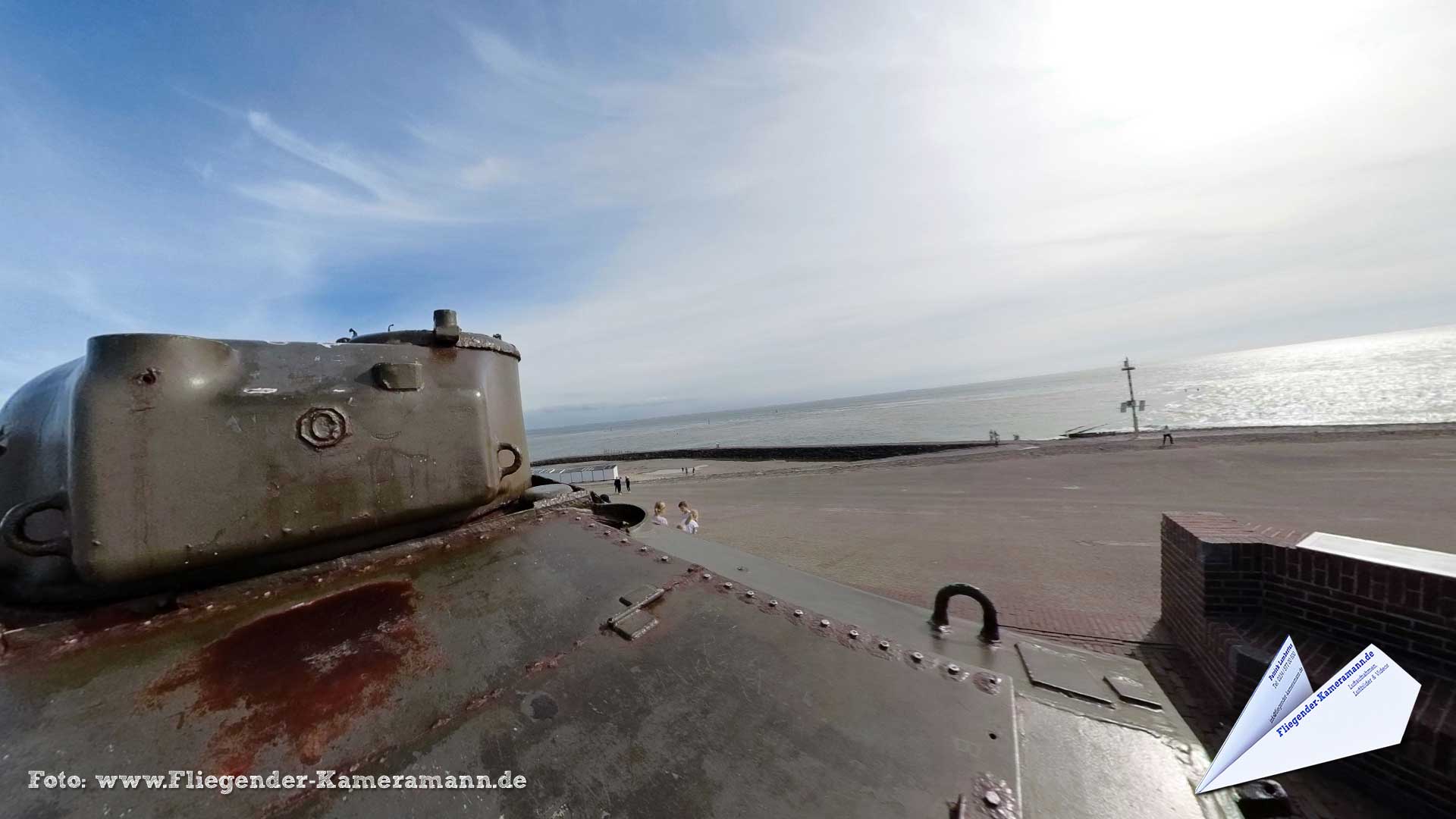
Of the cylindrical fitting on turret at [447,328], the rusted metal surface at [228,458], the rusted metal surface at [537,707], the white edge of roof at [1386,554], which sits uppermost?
the cylindrical fitting on turret at [447,328]

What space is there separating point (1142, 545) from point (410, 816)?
10.3 meters

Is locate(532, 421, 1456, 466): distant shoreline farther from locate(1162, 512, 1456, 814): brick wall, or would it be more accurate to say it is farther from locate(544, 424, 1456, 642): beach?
locate(1162, 512, 1456, 814): brick wall

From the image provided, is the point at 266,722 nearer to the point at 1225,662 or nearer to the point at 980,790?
the point at 980,790

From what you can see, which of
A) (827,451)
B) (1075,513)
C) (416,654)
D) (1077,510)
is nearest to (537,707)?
(416,654)

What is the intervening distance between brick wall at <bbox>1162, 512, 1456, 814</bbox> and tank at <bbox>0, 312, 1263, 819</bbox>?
6.20 feet

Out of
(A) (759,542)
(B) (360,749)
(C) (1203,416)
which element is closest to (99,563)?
(B) (360,749)

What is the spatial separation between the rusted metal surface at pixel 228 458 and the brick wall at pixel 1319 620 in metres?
5.53

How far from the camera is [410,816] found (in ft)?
4.95

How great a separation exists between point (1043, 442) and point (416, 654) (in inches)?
1129

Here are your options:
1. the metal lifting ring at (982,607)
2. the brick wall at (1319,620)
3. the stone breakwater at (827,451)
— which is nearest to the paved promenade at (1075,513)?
the brick wall at (1319,620)

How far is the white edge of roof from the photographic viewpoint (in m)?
3.01

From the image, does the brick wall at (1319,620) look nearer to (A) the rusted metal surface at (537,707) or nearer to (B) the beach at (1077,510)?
(B) the beach at (1077,510)

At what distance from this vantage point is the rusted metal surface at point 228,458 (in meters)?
2.30

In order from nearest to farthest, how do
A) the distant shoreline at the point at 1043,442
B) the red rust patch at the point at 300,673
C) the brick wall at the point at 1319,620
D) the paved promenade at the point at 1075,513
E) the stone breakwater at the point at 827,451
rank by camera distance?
1. the red rust patch at the point at 300,673
2. the brick wall at the point at 1319,620
3. the paved promenade at the point at 1075,513
4. the distant shoreline at the point at 1043,442
5. the stone breakwater at the point at 827,451
